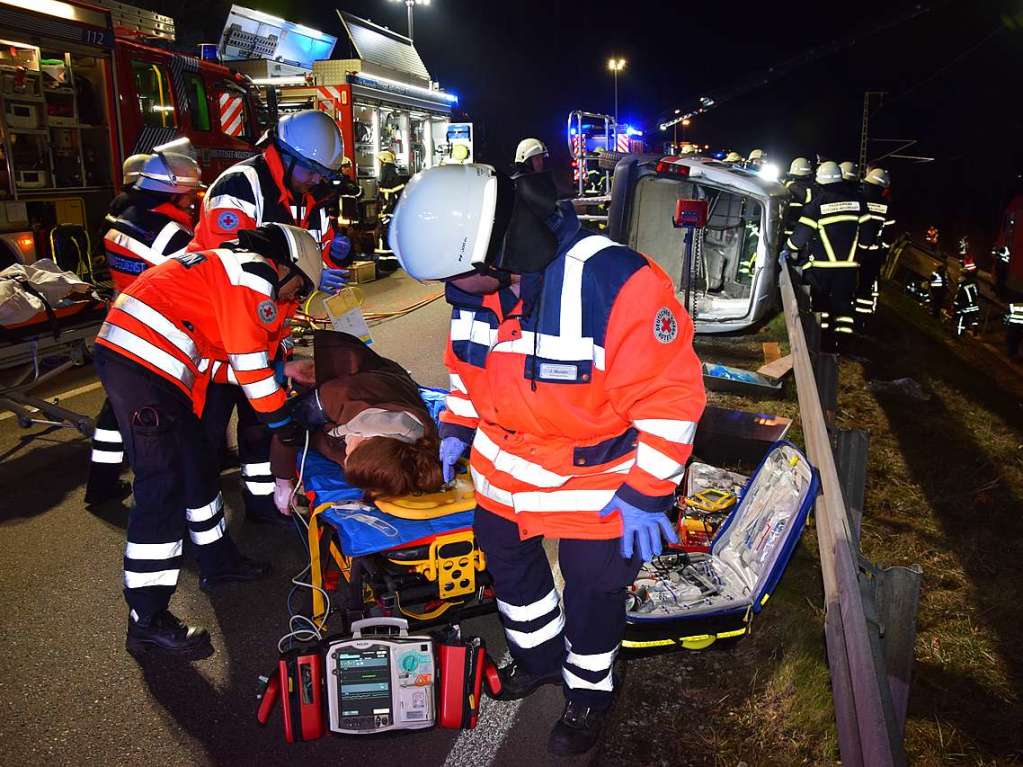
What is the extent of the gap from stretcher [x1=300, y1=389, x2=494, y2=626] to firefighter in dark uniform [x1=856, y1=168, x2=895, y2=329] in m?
6.71

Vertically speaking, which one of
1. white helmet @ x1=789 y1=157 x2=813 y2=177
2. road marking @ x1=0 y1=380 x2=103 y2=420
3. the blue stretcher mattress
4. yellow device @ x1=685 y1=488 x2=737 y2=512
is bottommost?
yellow device @ x1=685 y1=488 x2=737 y2=512

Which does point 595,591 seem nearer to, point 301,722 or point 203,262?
point 301,722

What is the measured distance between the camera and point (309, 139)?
4578 mm

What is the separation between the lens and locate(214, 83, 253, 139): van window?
10352 millimetres

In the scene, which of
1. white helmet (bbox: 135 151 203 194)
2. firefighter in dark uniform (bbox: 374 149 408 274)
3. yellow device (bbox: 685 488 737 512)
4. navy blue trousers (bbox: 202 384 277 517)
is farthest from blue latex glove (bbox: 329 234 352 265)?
firefighter in dark uniform (bbox: 374 149 408 274)

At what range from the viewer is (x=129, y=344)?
3.09 metres

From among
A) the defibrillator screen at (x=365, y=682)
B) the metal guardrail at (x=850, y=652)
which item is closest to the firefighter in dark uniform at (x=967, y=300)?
the metal guardrail at (x=850, y=652)

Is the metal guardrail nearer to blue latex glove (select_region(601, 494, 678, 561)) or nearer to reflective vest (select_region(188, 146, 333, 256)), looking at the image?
blue latex glove (select_region(601, 494, 678, 561))

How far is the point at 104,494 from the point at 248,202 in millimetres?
1856

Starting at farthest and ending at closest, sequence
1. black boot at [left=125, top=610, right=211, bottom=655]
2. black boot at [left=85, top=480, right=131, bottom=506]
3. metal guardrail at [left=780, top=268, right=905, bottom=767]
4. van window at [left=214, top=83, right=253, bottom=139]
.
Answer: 1. van window at [left=214, top=83, right=253, bottom=139]
2. black boot at [left=85, top=480, right=131, bottom=506]
3. black boot at [left=125, top=610, right=211, bottom=655]
4. metal guardrail at [left=780, top=268, right=905, bottom=767]

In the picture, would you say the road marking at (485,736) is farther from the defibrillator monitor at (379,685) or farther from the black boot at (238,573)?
the black boot at (238,573)

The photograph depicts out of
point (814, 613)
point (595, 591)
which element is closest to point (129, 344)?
point (595, 591)

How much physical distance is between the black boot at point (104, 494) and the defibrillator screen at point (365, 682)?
→ 95.7 inches

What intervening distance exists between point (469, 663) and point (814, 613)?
172 cm
